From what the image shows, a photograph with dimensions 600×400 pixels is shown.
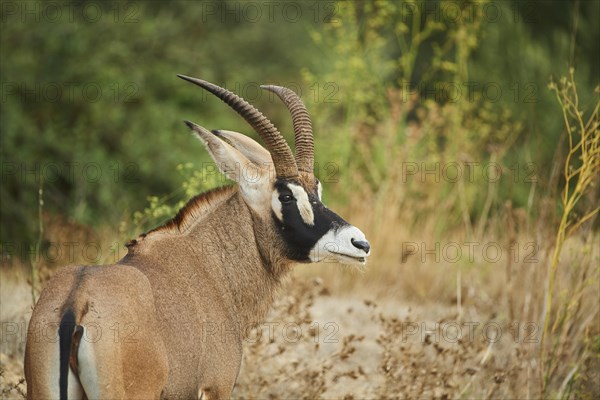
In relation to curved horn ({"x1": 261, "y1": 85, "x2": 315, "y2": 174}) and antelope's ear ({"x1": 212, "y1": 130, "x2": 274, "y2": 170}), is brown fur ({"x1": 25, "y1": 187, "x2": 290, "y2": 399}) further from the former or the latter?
curved horn ({"x1": 261, "y1": 85, "x2": 315, "y2": 174})

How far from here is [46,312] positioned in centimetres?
422

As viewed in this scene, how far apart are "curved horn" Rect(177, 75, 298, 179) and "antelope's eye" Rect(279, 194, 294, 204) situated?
0.40ft

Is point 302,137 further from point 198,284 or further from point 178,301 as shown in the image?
point 178,301

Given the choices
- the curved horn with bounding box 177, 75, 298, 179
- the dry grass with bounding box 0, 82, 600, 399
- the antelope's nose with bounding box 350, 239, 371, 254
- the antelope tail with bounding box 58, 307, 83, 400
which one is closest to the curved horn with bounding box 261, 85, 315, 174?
the curved horn with bounding box 177, 75, 298, 179

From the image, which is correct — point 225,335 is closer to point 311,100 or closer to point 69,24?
point 311,100

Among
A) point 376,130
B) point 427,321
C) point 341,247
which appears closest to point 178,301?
point 341,247

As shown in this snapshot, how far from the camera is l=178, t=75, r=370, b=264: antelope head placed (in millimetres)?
5633

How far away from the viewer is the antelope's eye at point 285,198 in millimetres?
5746

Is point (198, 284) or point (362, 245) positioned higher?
point (362, 245)

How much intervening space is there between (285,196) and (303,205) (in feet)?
0.42

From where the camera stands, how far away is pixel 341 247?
5621mm

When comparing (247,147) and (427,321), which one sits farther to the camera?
(427,321)

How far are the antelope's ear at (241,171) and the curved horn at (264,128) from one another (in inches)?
5.4

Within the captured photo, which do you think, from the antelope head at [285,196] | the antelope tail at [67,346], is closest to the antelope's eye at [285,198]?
the antelope head at [285,196]
